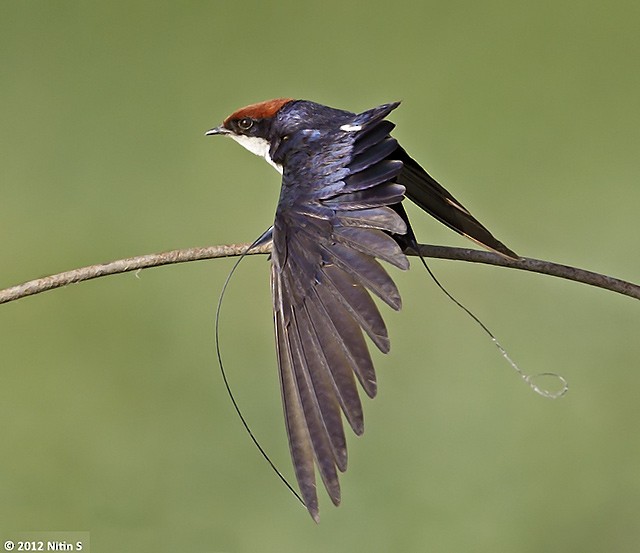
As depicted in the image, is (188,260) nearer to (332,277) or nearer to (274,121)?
(332,277)

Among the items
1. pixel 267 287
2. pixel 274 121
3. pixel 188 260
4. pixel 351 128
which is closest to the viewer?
pixel 188 260

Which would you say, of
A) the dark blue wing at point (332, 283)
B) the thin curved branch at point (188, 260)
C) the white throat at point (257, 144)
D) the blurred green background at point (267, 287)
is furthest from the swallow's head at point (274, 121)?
the blurred green background at point (267, 287)

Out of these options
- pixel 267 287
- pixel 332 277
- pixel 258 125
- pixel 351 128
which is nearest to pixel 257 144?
pixel 258 125

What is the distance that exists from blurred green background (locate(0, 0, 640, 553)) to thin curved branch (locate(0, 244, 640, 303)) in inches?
40.7

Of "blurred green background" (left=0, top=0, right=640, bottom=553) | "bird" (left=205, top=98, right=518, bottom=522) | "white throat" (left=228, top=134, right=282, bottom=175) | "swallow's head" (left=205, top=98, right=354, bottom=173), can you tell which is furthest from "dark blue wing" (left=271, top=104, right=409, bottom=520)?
"blurred green background" (left=0, top=0, right=640, bottom=553)

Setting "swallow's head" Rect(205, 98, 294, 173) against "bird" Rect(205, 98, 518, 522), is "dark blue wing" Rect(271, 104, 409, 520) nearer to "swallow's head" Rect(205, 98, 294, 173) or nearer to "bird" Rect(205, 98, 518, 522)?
"bird" Rect(205, 98, 518, 522)

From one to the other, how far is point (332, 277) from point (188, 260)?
0.18 m

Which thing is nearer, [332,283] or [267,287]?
[332,283]

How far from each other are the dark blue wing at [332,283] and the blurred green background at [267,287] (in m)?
0.94

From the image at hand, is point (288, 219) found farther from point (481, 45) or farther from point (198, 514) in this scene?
point (481, 45)

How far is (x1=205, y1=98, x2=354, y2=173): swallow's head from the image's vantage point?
175cm

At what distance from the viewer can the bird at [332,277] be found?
132cm

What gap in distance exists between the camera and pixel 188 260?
4.44 ft

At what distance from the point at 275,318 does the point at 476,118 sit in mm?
2459
